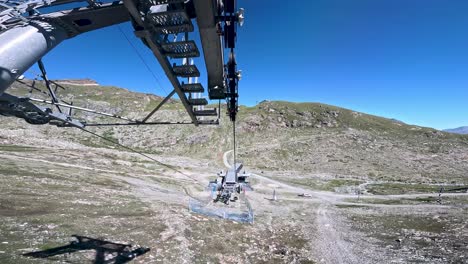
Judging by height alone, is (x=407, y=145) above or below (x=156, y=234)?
above

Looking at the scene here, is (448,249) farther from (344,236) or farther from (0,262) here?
(0,262)

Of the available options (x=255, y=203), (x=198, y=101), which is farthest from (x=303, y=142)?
(x=198, y=101)

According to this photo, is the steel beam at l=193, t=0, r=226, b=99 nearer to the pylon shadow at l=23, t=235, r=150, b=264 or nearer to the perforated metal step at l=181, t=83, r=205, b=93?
the perforated metal step at l=181, t=83, r=205, b=93

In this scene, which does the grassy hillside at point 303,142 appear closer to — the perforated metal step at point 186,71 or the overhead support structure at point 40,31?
the perforated metal step at point 186,71

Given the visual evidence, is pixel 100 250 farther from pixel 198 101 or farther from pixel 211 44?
pixel 211 44

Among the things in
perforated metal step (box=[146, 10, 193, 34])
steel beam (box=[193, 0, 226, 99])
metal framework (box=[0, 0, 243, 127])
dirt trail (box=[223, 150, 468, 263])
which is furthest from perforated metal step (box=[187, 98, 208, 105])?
dirt trail (box=[223, 150, 468, 263])

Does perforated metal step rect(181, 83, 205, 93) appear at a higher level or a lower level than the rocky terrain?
higher

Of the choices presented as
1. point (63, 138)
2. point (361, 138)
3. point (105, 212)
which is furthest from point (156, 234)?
point (361, 138)
